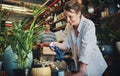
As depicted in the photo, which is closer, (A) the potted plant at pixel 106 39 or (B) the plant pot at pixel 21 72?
(B) the plant pot at pixel 21 72

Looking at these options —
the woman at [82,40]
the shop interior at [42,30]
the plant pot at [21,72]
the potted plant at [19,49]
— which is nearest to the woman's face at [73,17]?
the woman at [82,40]

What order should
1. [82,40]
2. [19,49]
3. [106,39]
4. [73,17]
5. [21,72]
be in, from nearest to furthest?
[21,72]
[19,49]
[82,40]
[73,17]
[106,39]

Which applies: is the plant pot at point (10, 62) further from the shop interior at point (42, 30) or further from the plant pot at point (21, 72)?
the plant pot at point (21, 72)

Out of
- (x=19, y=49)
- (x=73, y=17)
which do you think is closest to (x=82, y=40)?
(x=73, y=17)

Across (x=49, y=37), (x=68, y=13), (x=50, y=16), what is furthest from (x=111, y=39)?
(x=50, y=16)

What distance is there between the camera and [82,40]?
147 centimetres

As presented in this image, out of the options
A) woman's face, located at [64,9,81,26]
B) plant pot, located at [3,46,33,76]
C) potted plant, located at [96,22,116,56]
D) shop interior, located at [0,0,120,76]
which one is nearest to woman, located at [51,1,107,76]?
woman's face, located at [64,9,81,26]

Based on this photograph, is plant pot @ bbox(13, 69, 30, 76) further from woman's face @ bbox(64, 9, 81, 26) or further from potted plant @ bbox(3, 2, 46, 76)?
woman's face @ bbox(64, 9, 81, 26)

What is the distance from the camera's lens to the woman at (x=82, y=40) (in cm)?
144

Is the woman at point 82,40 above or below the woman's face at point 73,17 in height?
below

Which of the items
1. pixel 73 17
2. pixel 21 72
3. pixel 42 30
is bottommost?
pixel 21 72

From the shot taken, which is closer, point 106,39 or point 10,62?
point 10,62

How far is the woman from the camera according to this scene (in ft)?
4.72

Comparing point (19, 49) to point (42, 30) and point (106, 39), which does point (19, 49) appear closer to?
point (42, 30)
